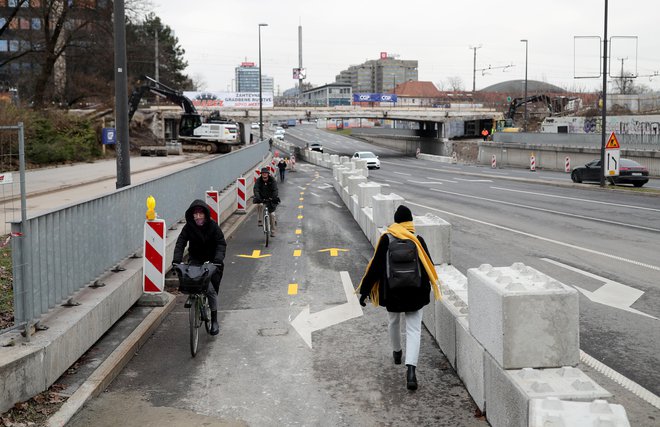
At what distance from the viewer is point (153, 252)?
33.1ft

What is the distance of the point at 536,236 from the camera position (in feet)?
58.7

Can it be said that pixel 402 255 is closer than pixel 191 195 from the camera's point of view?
Yes

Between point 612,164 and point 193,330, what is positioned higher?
point 612,164

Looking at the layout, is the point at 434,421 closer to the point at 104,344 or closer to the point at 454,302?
the point at 454,302

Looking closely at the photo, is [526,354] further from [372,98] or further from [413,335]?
[372,98]

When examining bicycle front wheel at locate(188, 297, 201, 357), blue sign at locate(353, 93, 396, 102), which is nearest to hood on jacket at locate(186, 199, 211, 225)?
bicycle front wheel at locate(188, 297, 201, 357)

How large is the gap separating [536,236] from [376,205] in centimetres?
548

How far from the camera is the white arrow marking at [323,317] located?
937cm

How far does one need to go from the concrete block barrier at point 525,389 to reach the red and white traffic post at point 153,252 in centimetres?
577

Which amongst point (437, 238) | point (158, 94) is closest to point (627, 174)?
point (437, 238)

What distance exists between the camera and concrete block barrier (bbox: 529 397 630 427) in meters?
3.91

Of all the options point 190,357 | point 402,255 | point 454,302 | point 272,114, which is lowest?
point 190,357

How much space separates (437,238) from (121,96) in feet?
23.0

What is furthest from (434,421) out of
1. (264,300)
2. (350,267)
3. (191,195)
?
(191,195)
